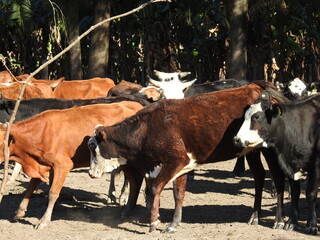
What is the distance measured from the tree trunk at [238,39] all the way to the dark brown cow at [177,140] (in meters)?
7.68

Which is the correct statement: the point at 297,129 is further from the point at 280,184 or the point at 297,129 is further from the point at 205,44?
the point at 205,44

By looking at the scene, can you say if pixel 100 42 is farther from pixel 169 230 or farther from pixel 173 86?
pixel 169 230

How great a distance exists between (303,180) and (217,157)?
4.38m

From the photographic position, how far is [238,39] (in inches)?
699

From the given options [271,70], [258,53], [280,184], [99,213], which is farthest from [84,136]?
[271,70]

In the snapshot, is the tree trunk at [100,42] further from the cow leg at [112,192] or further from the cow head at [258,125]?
the cow head at [258,125]

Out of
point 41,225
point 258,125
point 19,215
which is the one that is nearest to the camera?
point 258,125

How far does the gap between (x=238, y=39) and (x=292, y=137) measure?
27.7 ft

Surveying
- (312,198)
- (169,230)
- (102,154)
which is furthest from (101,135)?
(312,198)

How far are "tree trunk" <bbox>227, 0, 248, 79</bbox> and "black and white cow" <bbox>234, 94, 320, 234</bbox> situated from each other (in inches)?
323

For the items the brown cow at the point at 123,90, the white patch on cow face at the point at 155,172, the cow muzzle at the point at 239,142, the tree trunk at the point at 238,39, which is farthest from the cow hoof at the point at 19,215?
the tree trunk at the point at 238,39

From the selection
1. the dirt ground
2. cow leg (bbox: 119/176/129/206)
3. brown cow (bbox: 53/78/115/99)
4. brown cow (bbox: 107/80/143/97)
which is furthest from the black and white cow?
brown cow (bbox: 53/78/115/99)

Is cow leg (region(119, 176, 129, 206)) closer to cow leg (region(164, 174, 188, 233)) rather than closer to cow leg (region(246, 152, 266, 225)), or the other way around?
cow leg (region(164, 174, 188, 233))

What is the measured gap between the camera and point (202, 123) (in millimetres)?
9875
